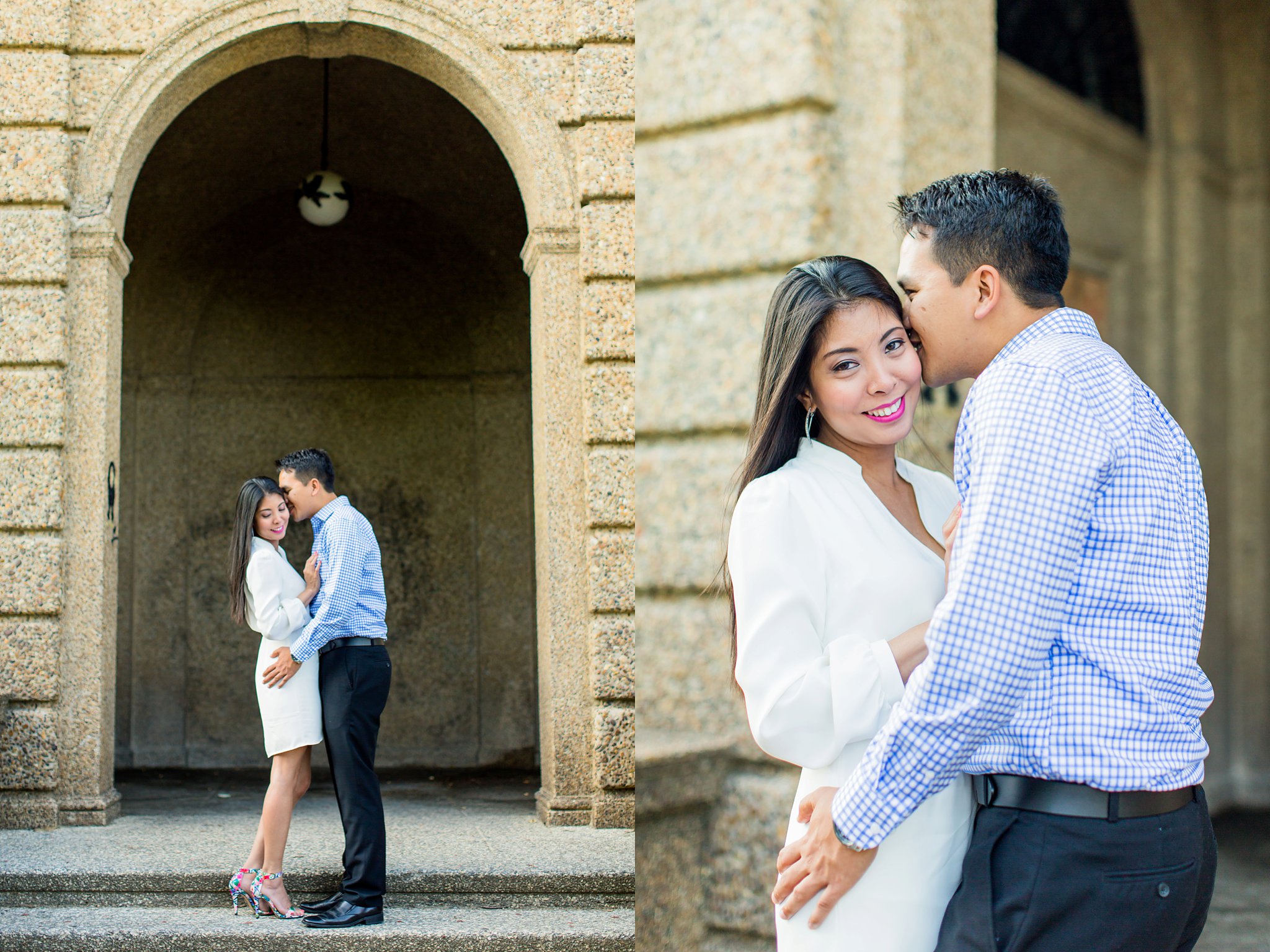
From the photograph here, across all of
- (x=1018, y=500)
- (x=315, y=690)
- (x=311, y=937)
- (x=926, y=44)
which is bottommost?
(x=311, y=937)

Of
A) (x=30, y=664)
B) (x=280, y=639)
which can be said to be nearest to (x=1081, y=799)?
(x=280, y=639)

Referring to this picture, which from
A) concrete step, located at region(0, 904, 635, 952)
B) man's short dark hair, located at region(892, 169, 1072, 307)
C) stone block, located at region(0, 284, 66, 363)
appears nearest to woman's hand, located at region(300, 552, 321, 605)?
concrete step, located at region(0, 904, 635, 952)

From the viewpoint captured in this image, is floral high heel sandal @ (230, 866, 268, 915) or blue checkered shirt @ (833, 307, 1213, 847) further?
floral high heel sandal @ (230, 866, 268, 915)

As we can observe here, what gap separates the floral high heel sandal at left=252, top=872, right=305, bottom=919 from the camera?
12.5 feet

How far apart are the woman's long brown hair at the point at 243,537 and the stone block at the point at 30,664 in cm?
129

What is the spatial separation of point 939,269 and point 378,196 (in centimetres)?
618

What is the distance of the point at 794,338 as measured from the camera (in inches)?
68.6

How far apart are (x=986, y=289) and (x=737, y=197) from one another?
152 centimetres

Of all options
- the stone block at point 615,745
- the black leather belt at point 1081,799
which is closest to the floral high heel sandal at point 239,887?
the stone block at point 615,745

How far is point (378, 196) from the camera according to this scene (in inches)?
289

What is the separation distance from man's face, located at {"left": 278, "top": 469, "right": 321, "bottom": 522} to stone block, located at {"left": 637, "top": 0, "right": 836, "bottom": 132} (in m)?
1.70

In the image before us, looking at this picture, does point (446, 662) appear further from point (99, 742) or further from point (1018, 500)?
point (1018, 500)

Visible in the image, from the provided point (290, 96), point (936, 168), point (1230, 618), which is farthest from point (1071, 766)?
point (290, 96)

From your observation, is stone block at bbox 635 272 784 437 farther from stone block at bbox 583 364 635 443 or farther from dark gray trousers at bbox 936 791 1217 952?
dark gray trousers at bbox 936 791 1217 952
